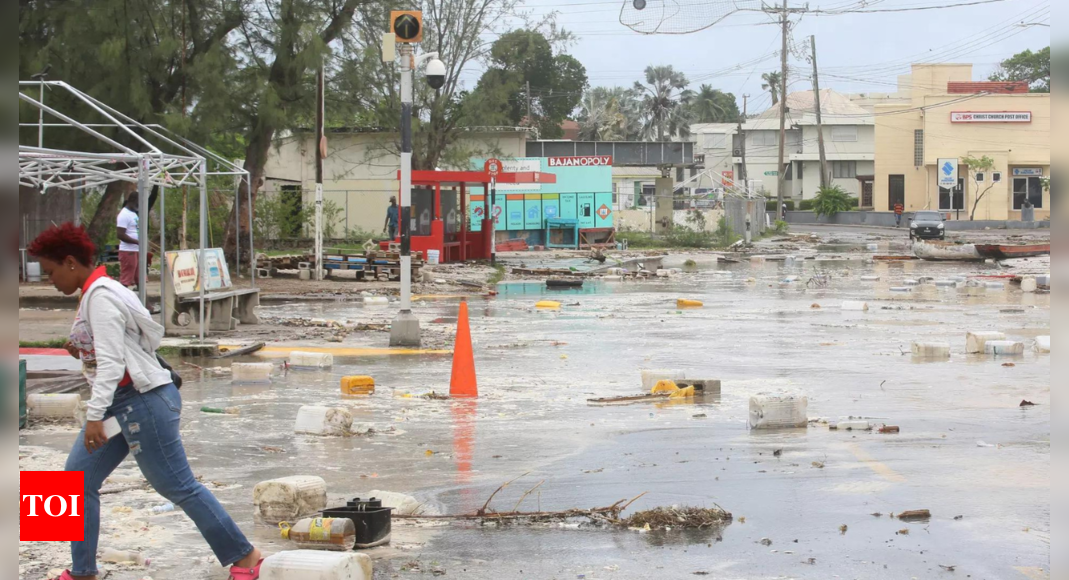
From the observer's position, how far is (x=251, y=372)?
1314cm

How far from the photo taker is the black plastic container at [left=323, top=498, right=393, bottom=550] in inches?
259

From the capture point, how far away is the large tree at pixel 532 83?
5300 cm

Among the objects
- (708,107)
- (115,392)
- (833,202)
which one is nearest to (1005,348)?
(115,392)

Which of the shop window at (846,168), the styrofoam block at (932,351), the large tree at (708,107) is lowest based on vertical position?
the styrofoam block at (932,351)

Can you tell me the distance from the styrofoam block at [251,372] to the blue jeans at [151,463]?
7424mm

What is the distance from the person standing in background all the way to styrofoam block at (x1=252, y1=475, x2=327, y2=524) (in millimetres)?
10843

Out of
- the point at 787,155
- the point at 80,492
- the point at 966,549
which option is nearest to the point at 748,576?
the point at 966,549

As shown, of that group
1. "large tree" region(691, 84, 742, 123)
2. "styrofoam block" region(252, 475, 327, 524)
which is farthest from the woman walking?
"large tree" region(691, 84, 742, 123)

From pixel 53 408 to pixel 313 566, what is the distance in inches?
232

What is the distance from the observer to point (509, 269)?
3550 cm

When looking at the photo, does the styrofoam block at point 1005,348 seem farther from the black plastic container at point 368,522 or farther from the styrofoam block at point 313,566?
the styrofoam block at point 313,566

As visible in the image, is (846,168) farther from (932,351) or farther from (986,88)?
(932,351)

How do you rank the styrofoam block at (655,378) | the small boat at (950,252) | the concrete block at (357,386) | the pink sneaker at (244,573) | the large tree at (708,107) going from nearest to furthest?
the pink sneaker at (244,573) < the concrete block at (357,386) < the styrofoam block at (655,378) < the small boat at (950,252) < the large tree at (708,107)

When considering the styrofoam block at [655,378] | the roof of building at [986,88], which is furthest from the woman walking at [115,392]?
the roof of building at [986,88]
